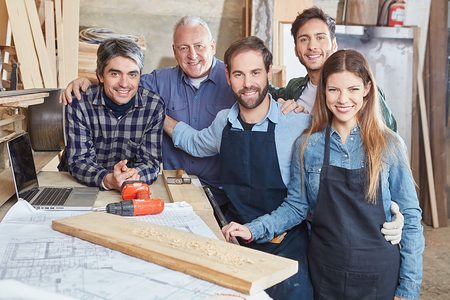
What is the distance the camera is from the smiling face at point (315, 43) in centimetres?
259

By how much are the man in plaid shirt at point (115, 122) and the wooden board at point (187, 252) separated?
0.70 meters

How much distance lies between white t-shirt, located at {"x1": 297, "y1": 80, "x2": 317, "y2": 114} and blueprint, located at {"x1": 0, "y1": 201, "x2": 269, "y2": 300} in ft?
3.96

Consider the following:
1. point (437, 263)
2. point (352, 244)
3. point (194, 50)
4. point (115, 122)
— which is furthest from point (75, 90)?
point (437, 263)

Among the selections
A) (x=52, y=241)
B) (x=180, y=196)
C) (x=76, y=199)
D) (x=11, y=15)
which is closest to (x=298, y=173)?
(x=180, y=196)

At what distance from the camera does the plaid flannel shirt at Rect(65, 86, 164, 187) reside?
2352mm

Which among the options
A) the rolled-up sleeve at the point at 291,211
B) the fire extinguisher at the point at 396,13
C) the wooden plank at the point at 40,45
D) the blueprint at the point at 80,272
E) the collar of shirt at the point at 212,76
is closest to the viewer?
the blueprint at the point at 80,272

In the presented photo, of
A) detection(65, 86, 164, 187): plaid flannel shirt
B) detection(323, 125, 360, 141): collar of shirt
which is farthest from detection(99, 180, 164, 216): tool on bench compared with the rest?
detection(323, 125, 360, 141): collar of shirt

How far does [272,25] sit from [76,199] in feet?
10.6

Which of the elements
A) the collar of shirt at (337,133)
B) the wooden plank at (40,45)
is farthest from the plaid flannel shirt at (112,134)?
the wooden plank at (40,45)

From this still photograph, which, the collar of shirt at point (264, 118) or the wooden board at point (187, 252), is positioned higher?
A: the collar of shirt at point (264, 118)

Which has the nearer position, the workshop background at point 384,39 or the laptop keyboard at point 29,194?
the laptop keyboard at point 29,194

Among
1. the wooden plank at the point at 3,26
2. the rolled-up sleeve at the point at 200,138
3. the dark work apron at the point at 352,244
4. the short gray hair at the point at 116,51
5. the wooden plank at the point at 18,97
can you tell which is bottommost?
the dark work apron at the point at 352,244

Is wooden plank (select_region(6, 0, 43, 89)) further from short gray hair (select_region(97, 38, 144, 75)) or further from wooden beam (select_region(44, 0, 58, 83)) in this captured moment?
short gray hair (select_region(97, 38, 144, 75))

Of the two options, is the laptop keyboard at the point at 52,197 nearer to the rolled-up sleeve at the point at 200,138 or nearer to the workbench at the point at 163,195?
the workbench at the point at 163,195
